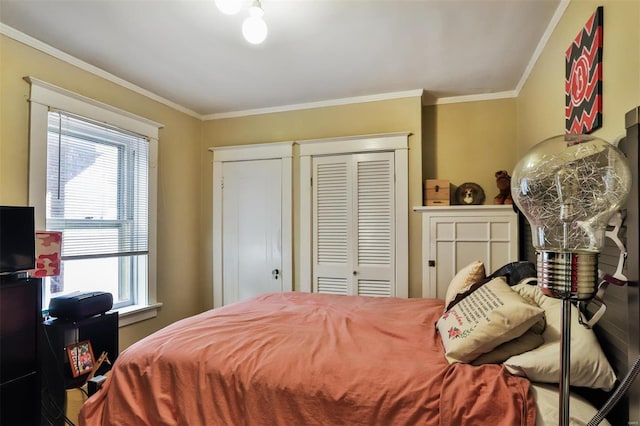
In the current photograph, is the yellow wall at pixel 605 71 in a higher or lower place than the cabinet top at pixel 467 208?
higher

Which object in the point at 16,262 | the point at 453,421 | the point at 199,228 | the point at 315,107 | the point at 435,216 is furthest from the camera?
the point at 199,228

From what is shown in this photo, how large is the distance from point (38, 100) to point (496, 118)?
3.66 metres

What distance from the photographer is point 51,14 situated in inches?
77.2

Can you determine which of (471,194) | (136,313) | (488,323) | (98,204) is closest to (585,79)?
(488,323)

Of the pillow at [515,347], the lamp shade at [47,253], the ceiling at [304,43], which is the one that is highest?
the ceiling at [304,43]

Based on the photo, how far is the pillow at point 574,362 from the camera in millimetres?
1070

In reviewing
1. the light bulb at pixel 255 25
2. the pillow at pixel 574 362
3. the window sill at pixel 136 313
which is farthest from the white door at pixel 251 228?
the pillow at pixel 574 362

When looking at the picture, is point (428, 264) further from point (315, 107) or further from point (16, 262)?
point (16, 262)

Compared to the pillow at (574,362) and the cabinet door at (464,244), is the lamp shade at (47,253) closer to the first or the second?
the pillow at (574,362)

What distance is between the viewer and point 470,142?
128 inches

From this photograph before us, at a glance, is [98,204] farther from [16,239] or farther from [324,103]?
[324,103]

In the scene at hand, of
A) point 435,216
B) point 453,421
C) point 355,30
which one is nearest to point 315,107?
point 355,30


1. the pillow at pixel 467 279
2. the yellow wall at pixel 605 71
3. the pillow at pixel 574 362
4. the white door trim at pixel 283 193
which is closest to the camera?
the pillow at pixel 574 362

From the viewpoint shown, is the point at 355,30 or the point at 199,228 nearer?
the point at 355,30
